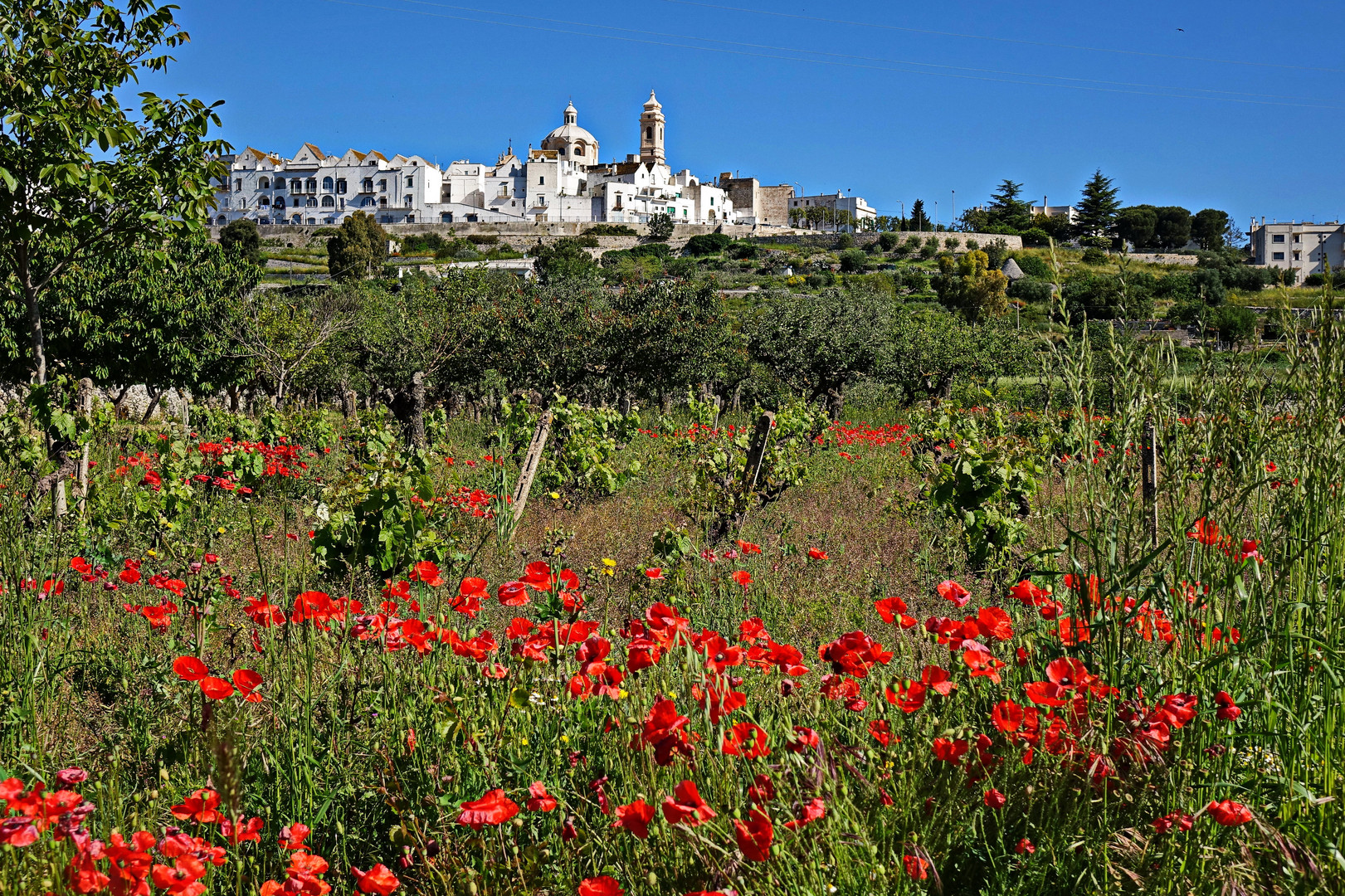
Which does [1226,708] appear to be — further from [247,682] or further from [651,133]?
[651,133]

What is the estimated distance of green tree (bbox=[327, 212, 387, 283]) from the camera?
59.5 metres

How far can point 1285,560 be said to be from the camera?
6.01 feet

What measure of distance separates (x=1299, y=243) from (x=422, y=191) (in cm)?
7705

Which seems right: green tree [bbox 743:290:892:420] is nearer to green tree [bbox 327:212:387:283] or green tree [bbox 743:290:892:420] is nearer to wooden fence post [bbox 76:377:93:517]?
wooden fence post [bbox 76:377:93:517]

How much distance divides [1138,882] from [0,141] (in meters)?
Answer: 6.39

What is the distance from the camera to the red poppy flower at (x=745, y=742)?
66.6 inches

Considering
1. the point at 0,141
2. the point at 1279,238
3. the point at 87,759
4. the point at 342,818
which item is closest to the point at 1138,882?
the point at 342,818

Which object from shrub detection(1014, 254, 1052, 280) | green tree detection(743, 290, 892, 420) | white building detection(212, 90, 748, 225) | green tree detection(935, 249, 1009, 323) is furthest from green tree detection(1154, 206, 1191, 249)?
green tree detection(743, 290, 892, 420)

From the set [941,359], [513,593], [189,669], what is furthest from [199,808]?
[941,359]

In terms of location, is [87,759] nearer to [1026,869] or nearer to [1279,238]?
[1026,869]

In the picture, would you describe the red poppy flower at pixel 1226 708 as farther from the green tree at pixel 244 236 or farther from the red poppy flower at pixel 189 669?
the green tree at pixel 244 236

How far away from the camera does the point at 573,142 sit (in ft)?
330

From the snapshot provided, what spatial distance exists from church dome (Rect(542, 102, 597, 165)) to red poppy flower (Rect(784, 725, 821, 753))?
102 m

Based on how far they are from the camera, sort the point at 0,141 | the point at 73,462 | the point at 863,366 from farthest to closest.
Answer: the point at 863,366, the point at 73,462, the point at 0,141
